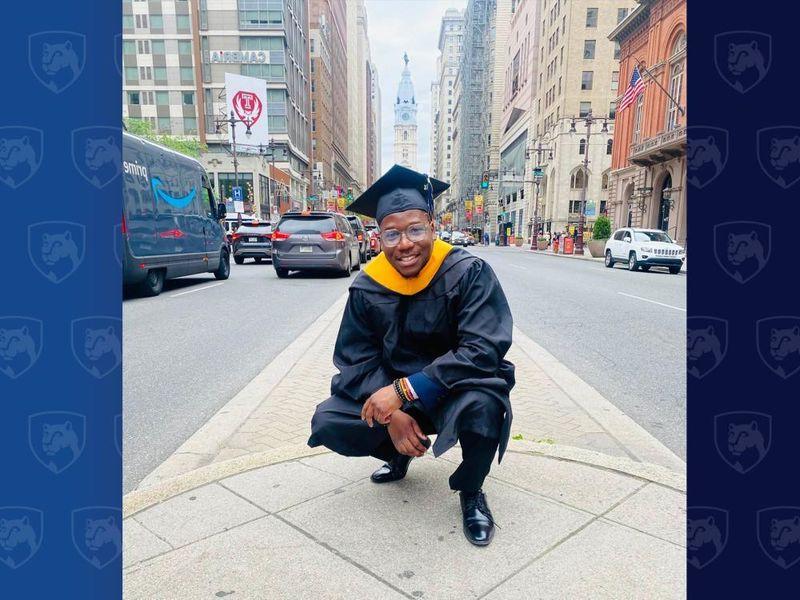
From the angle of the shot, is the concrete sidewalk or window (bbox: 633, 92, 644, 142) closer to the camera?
the concrete sidewalk

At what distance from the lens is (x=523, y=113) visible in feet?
229

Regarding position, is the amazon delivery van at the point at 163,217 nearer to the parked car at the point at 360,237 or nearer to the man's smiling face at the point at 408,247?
the parked car at the point at 360,237

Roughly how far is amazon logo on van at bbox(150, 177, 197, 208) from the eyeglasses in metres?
8.66

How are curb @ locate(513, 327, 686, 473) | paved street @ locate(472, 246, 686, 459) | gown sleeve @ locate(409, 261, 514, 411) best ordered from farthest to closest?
paved street @ locate(472, 246, 686, 459) → curb @ locate(513, 327, 686, 473) → gown sleeve @ locate(409, 261, 514, 411)

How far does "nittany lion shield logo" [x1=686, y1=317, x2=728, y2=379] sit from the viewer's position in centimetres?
121

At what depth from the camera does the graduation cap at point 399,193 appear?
2.23 meters

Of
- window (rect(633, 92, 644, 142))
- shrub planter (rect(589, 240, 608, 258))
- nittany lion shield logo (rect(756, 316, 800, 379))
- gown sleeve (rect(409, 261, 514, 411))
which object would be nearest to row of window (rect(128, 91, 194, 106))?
window (rect(633, 92, 644, 142))

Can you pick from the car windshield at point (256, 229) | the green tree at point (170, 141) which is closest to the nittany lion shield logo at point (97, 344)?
the car windshield at point (256, 229)

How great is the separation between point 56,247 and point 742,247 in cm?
169

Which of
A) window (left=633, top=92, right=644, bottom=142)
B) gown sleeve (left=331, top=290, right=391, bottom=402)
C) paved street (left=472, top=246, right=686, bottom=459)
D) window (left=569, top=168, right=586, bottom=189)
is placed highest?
window (left=633, top=92, right=644, bottom=142)

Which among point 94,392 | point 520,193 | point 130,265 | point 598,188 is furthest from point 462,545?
point 520,193

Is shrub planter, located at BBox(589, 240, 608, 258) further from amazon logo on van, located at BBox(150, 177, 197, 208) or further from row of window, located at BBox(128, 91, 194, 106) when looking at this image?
row of window, located at BBox(128, 91, 194, 106)

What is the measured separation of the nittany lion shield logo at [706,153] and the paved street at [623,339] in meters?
2.67

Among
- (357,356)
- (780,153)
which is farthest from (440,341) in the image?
(780,153)
